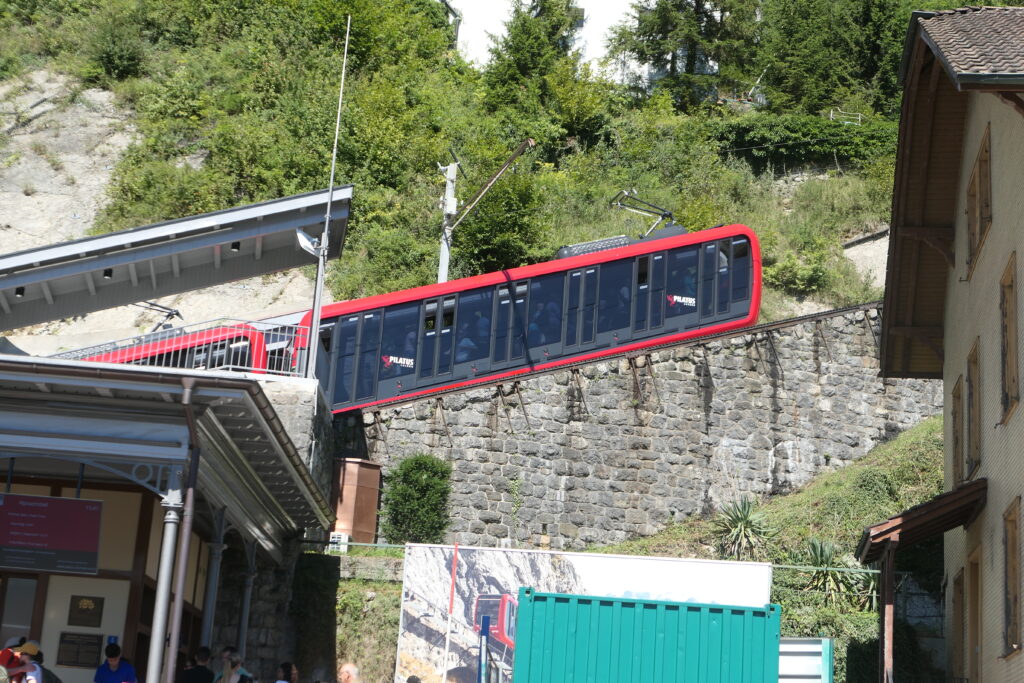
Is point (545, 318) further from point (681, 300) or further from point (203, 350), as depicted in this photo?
point (203, 350)

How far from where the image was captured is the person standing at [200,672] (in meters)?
13.0

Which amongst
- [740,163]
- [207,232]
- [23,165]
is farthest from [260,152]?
[207,232]

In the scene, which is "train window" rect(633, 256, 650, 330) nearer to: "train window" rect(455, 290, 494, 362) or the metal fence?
"train window" rect(455, 290, 494, 362)

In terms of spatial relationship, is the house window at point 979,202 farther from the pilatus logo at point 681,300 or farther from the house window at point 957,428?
the pilatus logo at point 681,300

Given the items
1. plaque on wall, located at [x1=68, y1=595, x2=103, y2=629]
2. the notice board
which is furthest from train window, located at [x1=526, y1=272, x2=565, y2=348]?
the notice board

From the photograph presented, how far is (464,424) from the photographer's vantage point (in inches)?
939

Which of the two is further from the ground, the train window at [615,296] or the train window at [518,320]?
the train window at [615,296]

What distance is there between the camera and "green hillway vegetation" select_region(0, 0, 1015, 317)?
37531 mm

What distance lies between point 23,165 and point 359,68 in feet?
38.3

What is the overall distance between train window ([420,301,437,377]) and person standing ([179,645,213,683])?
449 inches

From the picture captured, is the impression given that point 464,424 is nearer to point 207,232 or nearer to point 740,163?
point 207,232

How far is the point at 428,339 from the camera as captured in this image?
80.3ft

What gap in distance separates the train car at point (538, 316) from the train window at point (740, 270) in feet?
Result: 0.07

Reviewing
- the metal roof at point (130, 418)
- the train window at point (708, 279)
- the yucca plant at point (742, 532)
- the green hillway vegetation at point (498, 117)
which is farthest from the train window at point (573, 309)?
the metal roof at point (130, 418)
